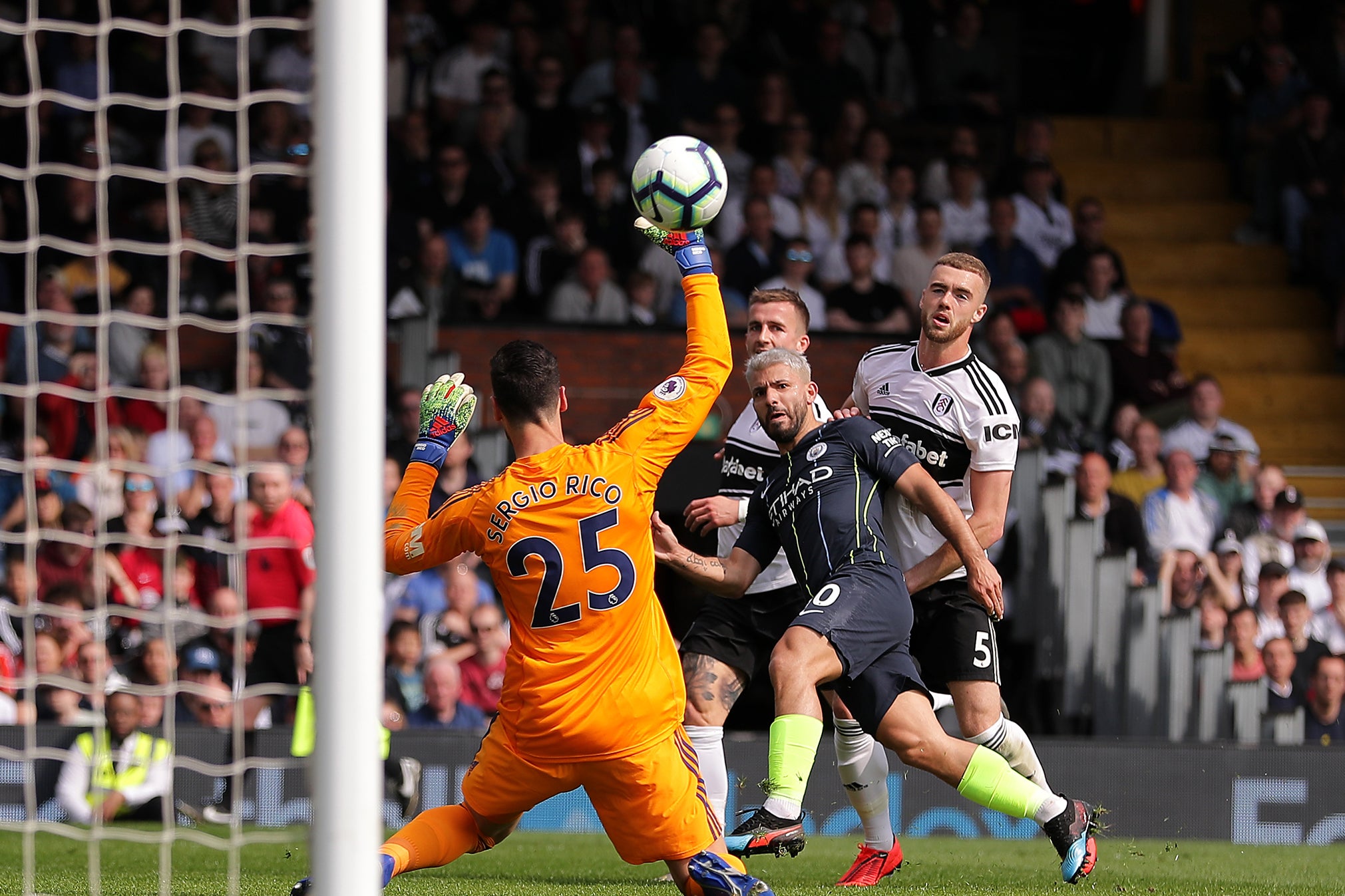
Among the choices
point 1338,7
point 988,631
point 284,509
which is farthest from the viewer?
point 1338,7

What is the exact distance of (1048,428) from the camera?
10.8 metres

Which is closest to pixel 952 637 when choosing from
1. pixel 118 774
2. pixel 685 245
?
pixel 685 245

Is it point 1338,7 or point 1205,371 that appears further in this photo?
point 1338,7

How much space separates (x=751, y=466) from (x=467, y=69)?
717 cm

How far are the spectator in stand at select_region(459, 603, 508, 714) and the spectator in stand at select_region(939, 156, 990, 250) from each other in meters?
5.19

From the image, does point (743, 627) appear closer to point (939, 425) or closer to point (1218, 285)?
point (939, 425)

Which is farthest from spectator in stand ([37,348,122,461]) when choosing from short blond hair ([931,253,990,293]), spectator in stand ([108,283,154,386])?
short blond hair ([931,253,990,293])

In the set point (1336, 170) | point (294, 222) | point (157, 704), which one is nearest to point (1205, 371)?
point (1336, 170)

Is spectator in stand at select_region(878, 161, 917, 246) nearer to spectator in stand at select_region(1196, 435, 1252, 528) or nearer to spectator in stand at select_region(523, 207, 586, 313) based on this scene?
spectator in stand at select_region(523, 207, 586, 313)

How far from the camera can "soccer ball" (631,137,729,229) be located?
5.29m

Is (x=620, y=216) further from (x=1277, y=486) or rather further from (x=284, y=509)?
(x=1277, y=486)

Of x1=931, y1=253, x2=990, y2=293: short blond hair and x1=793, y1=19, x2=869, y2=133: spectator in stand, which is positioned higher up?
x1=793, y1=19, x2=869, y2=133: spectator in stand

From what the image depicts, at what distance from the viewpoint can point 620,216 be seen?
39.5 ft

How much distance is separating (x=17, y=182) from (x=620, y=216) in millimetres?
4364
